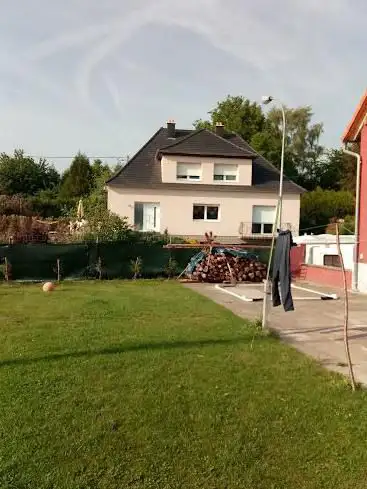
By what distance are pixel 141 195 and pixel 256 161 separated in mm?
9366

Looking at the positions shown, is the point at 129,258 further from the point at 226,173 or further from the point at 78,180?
the point at 78,180

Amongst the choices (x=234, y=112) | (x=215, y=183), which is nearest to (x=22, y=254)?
(x=215, y=183)

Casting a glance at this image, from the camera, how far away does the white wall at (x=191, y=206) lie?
32531 millimetres

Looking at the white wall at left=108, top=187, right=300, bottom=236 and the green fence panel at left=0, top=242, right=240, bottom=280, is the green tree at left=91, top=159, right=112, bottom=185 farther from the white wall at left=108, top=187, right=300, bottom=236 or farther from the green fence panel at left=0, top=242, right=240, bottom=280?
the green fence panel at left=0, top=242, right=240, bottom=280

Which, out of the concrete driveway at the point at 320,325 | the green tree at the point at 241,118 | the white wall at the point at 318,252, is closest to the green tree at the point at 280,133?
the green tree at the point at 241,118

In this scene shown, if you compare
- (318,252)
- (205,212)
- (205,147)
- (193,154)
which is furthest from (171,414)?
(205,147)

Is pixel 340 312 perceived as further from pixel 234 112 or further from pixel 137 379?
pixel 234 112

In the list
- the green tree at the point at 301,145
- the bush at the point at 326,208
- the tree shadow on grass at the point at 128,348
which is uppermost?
the green tree at the point at 301,145

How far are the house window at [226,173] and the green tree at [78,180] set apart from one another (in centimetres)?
1839

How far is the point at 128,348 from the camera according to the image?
692 centimetres

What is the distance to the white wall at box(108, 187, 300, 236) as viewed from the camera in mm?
32531

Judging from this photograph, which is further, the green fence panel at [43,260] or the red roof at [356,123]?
the green fence panel at [43,260]

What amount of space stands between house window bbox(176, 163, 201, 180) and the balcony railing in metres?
4.39

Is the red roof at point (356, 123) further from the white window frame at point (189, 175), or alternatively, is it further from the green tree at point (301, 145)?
the green tree at point (301, 145)
